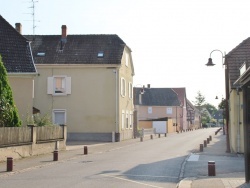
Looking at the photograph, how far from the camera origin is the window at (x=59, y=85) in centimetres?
4222

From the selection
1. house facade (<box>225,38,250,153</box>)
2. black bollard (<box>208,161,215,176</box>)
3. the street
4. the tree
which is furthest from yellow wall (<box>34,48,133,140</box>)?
black bollard (<box>208,161,215,176</box>)

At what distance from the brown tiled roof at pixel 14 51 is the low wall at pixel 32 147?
5746mm

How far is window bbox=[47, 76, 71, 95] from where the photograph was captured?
139 feet

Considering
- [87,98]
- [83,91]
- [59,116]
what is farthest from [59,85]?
[87,98]

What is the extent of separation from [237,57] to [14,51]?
51.2 ft

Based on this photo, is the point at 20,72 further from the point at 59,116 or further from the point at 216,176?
the point at 216,176

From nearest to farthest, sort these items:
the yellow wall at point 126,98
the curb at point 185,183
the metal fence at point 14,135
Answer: the curb at point 185,183, the metal fence at point 14,135, the yellow wall at point 126,98

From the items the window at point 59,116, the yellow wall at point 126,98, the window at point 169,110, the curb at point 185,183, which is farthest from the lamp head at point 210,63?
the window at point 169,110

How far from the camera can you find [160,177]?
14.9 metres

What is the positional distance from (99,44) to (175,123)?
5032cm

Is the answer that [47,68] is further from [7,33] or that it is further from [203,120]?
[203,120]

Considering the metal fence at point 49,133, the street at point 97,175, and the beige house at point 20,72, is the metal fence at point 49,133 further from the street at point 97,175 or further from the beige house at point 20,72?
the street at point 97,175

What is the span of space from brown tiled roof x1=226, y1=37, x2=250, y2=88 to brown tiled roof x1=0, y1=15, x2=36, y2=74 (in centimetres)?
1329

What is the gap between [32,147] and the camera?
76.7ft
